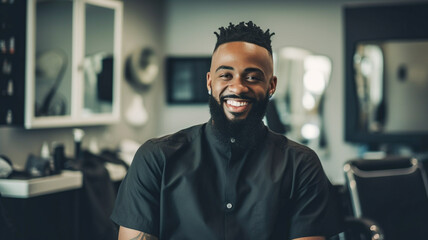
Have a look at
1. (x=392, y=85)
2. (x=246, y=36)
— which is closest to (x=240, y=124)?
(x=246, y=36)

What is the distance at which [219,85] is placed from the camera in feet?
5.42

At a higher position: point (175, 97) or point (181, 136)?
point (175, 97)

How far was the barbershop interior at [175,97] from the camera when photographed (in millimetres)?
2924

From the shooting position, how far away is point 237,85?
162cm

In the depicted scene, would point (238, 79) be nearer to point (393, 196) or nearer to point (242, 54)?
point (242, 54)

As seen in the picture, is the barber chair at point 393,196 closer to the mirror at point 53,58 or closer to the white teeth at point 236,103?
the white teeth at point 236,103

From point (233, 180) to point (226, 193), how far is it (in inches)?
1.8

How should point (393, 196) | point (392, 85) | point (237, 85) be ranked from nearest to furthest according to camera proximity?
1. point (237, 85)
2. point (393, 196)
3. point (392, 85)

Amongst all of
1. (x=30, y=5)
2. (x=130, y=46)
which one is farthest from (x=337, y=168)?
(x=30, y=5)

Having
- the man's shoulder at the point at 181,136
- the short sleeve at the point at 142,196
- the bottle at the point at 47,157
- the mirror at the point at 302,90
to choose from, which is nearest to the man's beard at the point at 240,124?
the man's shoulder at the point at 181,136

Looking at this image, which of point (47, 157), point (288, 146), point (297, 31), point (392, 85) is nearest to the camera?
point (288, 146)

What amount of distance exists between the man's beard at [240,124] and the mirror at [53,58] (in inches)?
77.2

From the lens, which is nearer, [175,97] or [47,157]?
[47,157]

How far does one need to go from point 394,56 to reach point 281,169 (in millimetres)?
3475
